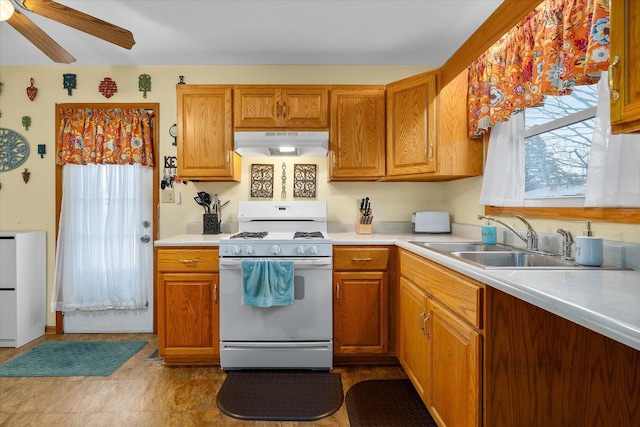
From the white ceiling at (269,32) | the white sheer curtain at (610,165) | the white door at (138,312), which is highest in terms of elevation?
the white ceiling at (269,32)

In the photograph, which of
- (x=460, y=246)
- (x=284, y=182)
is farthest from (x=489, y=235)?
(x=284, y=182)

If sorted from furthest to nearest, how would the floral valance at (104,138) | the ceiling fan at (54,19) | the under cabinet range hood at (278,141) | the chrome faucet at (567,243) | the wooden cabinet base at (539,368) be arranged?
the floral valance at (104,138)
the under cabinet range hood at (278,141)
the ceiling fan at (54,19)
the chrome faucet at (567,243)
the wooden cabinet base at (539,368)

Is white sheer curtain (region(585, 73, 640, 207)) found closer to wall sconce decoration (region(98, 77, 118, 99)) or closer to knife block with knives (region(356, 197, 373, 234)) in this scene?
knife block with knives (region(356, 197, 373, 234))

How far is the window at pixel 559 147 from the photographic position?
166cm

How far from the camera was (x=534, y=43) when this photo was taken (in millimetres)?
1672

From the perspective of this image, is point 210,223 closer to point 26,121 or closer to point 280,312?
point 280,312

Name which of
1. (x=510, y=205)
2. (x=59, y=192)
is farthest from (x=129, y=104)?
(x=510, y=205)

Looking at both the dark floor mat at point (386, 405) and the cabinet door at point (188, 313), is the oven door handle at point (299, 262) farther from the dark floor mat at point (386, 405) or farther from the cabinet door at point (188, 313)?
the dark floor mat at point (386, 405)

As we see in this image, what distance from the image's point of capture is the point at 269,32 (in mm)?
2574

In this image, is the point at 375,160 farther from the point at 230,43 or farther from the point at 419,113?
the point at 230,43

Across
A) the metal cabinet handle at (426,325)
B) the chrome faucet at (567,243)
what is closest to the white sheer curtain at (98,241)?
the metal cabinet handle at (426,325)

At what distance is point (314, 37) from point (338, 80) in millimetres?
512

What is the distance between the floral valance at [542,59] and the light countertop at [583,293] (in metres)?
0.74

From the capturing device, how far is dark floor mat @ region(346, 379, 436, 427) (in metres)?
1.85
